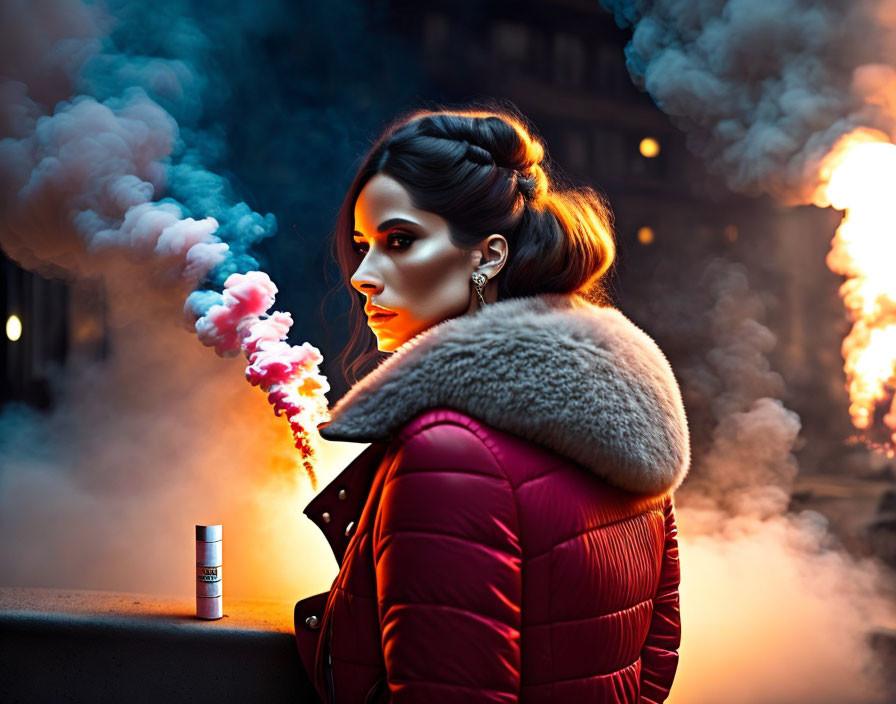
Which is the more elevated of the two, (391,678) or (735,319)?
(735,319)

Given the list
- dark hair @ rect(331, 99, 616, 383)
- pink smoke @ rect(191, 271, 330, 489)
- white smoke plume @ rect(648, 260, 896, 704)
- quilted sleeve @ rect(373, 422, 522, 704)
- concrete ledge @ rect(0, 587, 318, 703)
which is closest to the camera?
quilted sleeve @ rect(373, 422, 522, 704)

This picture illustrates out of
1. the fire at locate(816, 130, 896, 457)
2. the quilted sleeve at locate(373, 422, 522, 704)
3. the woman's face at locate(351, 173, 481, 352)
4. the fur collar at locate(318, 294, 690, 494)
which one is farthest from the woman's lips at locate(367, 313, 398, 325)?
the fire at locate(816, 130, 896, 457)

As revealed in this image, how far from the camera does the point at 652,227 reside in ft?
11.1

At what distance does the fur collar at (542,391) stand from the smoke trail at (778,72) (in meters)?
2.19

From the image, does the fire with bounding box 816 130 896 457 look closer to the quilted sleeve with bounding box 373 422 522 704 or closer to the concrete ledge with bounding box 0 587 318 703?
the concrete ledge with bounding box 0 587 318 703

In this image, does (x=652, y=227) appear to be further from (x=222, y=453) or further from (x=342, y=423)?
(x=342, y=423)

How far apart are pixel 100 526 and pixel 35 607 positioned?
88cm

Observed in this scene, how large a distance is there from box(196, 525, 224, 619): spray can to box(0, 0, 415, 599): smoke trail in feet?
2.00

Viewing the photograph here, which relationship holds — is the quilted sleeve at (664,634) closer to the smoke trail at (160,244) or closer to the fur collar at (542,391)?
the fur collar at (542,391)

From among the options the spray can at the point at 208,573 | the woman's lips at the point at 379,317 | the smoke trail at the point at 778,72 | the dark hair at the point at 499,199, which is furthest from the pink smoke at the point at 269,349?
Result: the smoke trail at the point at 778,72

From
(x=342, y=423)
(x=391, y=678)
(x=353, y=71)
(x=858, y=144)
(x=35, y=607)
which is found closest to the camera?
(x=391, y=678)

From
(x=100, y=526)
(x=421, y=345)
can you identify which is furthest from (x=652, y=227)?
(x=100, y=526)

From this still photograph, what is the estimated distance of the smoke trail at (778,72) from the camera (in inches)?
120

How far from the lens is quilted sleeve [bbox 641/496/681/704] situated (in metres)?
1.56
